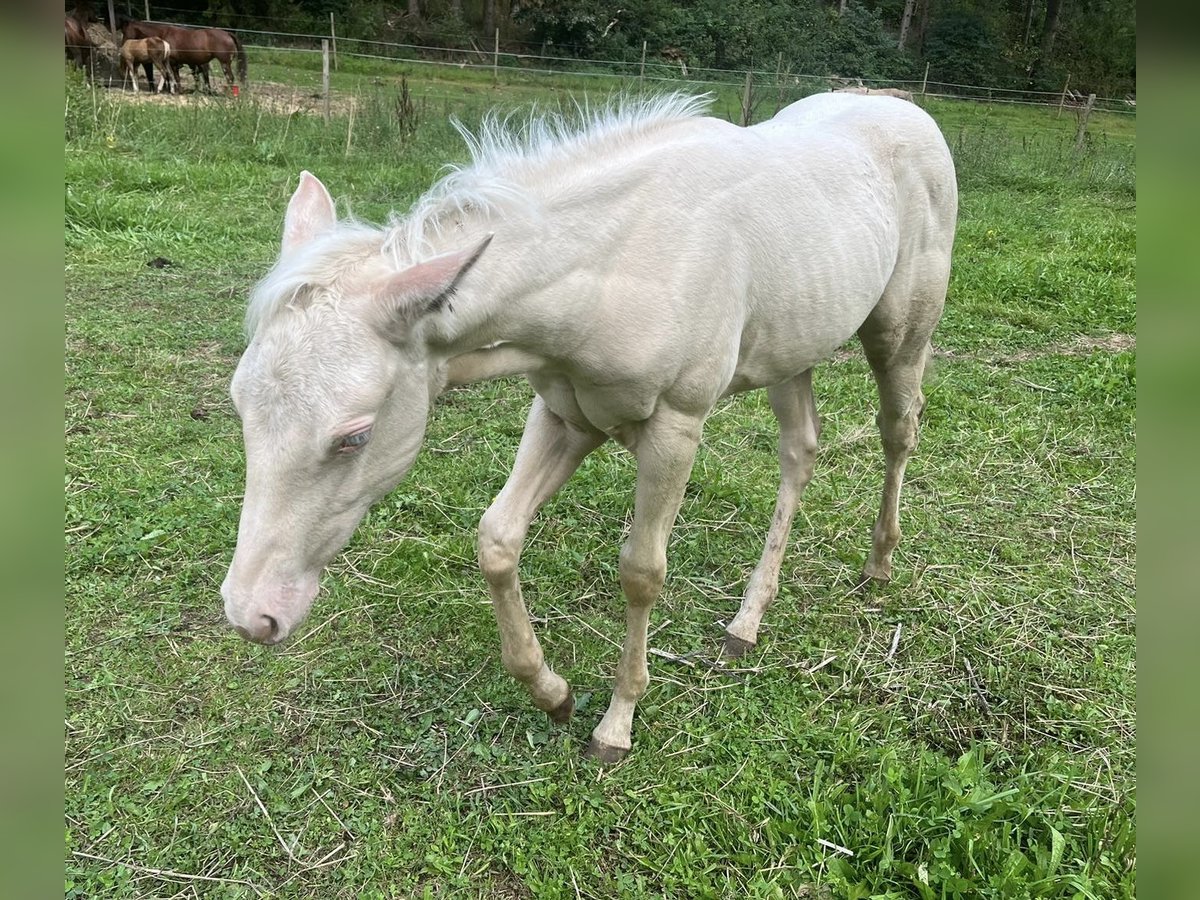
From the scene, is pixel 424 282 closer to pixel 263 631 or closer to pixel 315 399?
pixel 315 399

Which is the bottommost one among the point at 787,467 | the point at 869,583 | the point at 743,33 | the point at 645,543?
the point at 869,583

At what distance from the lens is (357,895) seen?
2.12m

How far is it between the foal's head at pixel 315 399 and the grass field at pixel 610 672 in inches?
37.4

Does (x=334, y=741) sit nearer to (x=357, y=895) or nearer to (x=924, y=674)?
(x=357, y=895)

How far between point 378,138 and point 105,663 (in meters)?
8.96

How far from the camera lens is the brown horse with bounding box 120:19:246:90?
1691 centimetres

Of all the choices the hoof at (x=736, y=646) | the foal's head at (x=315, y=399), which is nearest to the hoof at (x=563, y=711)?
the hoof at (x=736, y=646)

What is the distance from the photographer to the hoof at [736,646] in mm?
3049

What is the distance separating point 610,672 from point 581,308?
1.51m

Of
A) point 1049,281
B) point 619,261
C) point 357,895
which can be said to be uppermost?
point 619,261

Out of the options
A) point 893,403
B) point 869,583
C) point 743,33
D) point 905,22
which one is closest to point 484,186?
point 893,403

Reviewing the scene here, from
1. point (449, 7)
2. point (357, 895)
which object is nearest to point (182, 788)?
point (357, 895)

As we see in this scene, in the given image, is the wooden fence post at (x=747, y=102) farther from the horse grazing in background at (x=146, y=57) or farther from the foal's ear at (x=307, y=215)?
the horse grazing in background at (x=146, y=57)
